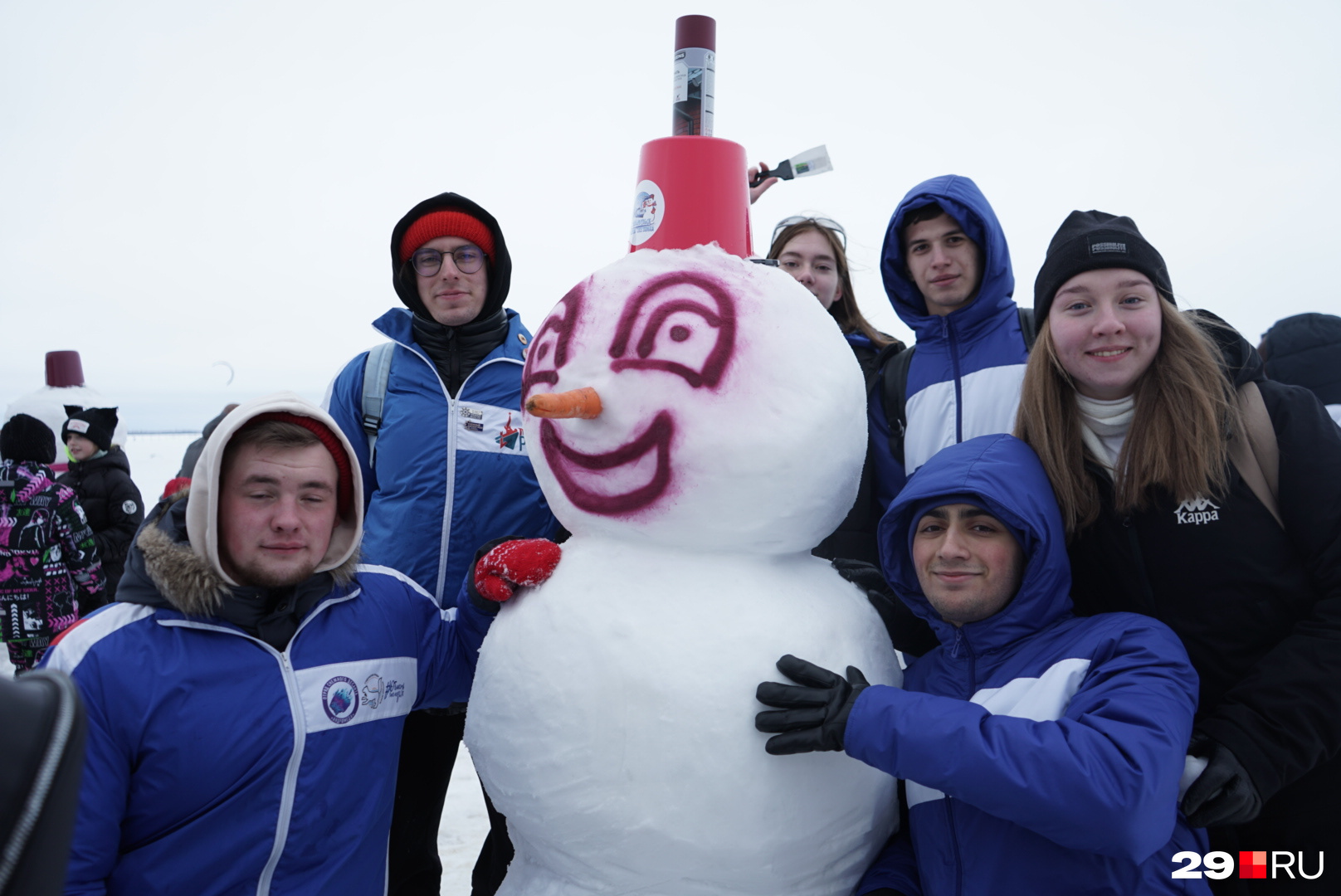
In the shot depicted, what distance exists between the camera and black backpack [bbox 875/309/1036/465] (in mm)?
2158

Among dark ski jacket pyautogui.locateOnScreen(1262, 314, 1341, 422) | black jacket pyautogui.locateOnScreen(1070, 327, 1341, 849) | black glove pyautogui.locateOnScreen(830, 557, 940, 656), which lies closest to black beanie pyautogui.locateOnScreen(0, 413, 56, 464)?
black glove pyautogui.locateOnScreen(830, 557, 940, 656)

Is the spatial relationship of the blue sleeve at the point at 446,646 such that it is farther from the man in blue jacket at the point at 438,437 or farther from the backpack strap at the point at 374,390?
the backpack strap at the point at 374,390

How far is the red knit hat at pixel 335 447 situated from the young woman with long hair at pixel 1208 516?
4.69 feet

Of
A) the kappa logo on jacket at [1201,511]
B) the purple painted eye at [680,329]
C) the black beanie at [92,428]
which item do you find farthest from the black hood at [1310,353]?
the black beanie at [92,428]

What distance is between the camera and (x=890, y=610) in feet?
5.92

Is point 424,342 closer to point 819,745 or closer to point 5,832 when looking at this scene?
point 819,745

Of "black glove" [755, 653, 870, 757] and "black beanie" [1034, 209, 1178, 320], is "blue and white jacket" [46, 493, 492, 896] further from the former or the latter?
"black beanie" [1034, 209, 1178, 320]

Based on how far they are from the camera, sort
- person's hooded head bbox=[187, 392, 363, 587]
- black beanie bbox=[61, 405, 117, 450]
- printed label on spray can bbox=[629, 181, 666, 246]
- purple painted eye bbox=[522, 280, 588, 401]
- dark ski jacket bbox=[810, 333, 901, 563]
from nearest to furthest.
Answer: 1. person's hooded head bbox=[187, 392, 363, 587]
2. purple painted eye bbox=[522, 280, 588, 401]
3. printed label on spray can bbox=[629, 181, 666, 246]
4. dark ski jacket bbox=[810, 333, 901, 563]
5. black beanie bbox=[61, 405, 117, 450]

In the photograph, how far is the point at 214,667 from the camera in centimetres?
146

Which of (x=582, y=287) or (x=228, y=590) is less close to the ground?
(x=582, y=287)

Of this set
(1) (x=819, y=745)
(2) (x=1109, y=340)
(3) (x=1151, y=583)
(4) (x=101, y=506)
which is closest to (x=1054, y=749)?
(1) (x=819, y=745)

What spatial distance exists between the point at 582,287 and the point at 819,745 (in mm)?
1013

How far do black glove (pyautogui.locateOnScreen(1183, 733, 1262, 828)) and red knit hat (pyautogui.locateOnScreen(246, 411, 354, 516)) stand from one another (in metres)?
1.66

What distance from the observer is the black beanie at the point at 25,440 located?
4.51 meters
